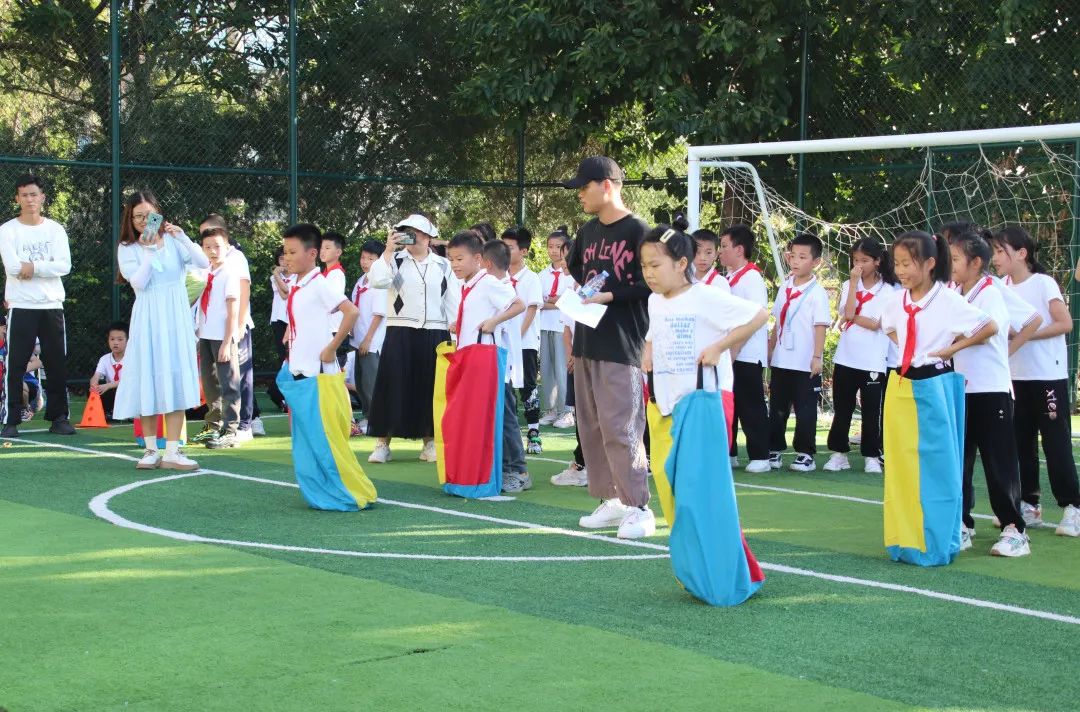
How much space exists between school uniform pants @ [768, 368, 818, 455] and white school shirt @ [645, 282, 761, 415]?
174 inches

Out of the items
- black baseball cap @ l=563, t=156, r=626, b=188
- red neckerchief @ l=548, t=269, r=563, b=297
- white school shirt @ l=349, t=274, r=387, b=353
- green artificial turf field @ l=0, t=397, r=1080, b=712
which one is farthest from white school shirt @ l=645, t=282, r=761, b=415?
red neckerchief @ l=548, t=269, r=563, b=297

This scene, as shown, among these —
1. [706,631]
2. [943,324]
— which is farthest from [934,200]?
[706,631]

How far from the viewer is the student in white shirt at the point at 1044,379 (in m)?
7.66

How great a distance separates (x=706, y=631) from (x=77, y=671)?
238cm

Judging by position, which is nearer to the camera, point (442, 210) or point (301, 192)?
point (301, 192)

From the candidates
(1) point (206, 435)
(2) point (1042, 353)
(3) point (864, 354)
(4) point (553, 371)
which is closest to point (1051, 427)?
(2) point (1042, 353)

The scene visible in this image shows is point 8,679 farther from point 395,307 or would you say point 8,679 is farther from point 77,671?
point 395,307

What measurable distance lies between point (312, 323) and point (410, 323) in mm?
1654

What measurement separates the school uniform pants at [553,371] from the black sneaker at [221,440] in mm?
3508

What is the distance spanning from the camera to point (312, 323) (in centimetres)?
854

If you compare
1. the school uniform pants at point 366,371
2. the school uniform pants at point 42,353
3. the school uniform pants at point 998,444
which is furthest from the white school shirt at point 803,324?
the school uniform pants at point 42,353

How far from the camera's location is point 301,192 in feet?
52.6

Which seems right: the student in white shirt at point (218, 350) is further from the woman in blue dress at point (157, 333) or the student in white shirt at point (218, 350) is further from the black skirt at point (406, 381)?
the black skirt at point (406, 381)

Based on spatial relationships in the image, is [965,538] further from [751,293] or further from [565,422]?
[565,422]
